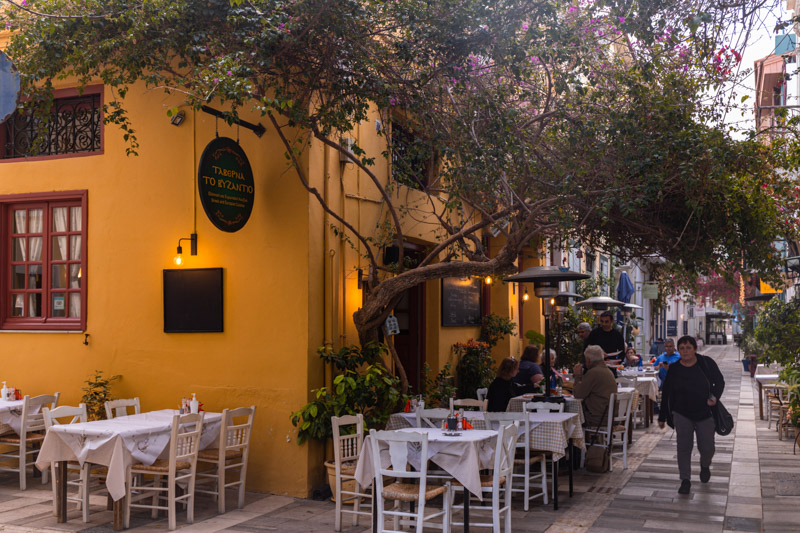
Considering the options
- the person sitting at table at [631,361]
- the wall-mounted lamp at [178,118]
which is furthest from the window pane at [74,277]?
the person sitting at table at [631,361]

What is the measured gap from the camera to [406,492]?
6211 mm

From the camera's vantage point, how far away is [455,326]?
12.7 metres

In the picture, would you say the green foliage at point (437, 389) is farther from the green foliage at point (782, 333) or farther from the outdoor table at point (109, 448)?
the outdoor table at point (109, 448)

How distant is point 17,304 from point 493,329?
783cm

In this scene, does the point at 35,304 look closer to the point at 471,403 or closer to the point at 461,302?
the point at 471,403

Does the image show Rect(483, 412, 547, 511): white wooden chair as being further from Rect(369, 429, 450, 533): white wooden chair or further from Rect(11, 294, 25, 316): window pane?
Rect(11, 294, 25, 316): window pane

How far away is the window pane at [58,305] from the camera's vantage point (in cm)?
974

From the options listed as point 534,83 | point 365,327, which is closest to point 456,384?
point 365,327

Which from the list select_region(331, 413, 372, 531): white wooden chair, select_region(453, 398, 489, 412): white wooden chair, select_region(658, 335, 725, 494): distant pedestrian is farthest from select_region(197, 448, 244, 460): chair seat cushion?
select_region(658, 335, 725, 494): distant pedestrian

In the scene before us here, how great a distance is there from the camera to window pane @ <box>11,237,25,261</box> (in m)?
9.99

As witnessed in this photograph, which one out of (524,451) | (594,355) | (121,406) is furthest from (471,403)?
(121,406)

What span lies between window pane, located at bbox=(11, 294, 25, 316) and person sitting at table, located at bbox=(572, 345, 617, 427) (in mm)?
7057

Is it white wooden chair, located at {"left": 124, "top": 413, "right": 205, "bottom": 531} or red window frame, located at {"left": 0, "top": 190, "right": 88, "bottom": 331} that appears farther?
red window frame, located at {"left": 0, "top": 190, "right": 88, "bottom": 331}

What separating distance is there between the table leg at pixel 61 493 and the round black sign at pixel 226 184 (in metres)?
2.65
